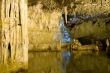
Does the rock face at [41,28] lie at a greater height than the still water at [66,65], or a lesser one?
greater

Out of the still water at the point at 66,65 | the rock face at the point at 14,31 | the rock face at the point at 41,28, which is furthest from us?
the rock face at the point at 41,28

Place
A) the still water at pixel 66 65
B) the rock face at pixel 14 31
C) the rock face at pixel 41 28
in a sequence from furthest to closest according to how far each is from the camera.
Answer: the rock face at pixel 41 28 → the still water at pixel 66 65 → the rock face at pixel 14 31

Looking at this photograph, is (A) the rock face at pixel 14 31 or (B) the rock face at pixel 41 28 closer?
(A) the rock face at pixel 14 31

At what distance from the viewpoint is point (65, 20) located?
17.6 meters

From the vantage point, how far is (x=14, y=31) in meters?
6.71

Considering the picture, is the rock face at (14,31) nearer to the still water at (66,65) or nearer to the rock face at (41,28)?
the still water at (66,65)

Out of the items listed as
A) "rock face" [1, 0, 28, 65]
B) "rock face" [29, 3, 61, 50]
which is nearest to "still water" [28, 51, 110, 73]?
"rock face" [1, 0, 28, 65]

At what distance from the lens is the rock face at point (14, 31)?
6.50m

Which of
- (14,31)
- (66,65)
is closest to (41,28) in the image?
(66,65)

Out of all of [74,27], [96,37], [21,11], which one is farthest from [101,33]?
[21,11]

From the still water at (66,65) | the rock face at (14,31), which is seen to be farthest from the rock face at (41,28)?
the rock face at (14,31)

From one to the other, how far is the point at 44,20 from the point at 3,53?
7.95 meters

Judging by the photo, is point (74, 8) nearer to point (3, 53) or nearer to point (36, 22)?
point (36, 22)

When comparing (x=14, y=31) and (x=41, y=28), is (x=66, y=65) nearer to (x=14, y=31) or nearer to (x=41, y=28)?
(x=14, y=31)
